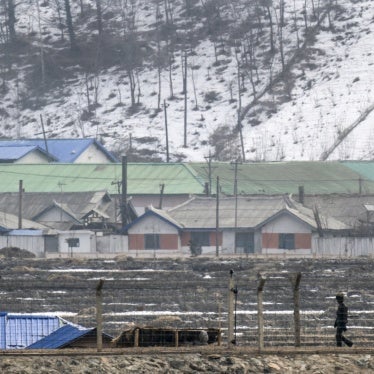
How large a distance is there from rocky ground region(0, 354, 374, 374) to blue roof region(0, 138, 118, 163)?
239 feet

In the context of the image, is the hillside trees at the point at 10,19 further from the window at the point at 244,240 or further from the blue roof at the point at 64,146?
the window at the point at 244,240

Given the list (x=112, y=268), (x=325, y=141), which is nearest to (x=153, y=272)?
(x=112, y=268)

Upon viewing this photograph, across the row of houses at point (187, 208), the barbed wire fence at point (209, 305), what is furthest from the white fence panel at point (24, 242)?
the barbed wire fence at point (209, 305)

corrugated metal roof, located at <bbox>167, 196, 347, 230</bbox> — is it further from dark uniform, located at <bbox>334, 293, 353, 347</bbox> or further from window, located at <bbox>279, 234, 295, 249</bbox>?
dark uniform, located at <bbox>334, 293, 353, 347</bbox>

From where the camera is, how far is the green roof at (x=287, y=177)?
8200 centimetres

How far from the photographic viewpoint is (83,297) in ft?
122

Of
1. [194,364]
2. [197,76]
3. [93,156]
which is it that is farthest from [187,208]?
[194,364]

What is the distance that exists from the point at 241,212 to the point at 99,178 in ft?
52.6

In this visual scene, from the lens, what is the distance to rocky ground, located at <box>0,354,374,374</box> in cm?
1869

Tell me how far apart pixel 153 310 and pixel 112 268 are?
712 inches

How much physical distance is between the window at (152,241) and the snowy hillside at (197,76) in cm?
2978

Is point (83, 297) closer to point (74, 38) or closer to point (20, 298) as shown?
point (20, 298)

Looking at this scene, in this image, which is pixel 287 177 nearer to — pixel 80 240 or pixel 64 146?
pixel 64 146

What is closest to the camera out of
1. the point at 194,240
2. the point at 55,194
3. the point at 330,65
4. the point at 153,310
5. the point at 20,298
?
the point at 153,310
